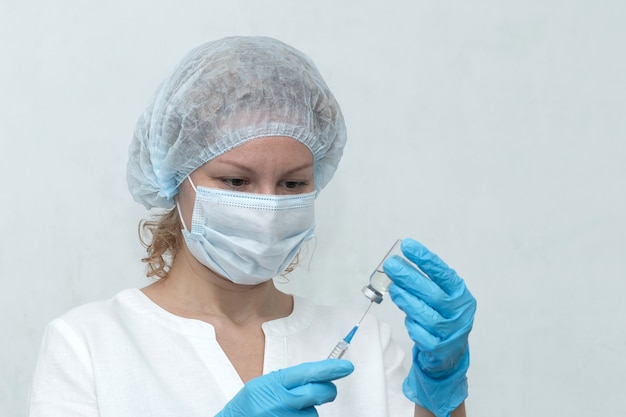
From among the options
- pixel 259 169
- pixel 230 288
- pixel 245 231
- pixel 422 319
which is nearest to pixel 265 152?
pixel 259 169

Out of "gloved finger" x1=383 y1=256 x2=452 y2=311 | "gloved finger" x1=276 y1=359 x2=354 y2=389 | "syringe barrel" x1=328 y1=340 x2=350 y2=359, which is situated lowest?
"gloved finger" x1=276 y1=359 x2=354 y2=389

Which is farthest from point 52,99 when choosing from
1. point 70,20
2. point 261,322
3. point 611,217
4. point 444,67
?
point 611,217

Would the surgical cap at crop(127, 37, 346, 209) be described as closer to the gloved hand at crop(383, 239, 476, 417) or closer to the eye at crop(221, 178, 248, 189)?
the eye at crop(221, 178, 248, 189)

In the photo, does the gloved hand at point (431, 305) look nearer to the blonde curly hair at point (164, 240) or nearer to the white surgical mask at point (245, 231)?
the white surgical mask at point (245, 231)

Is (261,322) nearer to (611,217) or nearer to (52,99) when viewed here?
(52,99)

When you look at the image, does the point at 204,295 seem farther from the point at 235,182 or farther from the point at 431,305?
the point at 431,305

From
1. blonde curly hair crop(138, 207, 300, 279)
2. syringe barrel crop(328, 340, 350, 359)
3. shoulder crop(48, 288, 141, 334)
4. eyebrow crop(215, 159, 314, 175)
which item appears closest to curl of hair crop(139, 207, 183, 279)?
blonde curly hair crop(138, 207, 300, 279)

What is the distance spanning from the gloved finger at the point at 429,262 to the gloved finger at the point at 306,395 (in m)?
0.26

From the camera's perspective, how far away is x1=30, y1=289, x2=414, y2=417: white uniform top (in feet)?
5.41

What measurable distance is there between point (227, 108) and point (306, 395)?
546 millimetres

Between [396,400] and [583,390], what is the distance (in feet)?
2.38

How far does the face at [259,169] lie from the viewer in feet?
5.54

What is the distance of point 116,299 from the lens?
1.82 m

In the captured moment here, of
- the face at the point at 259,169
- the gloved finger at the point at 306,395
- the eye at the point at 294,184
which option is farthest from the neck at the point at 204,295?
the gloved finger at the point at 306,395
